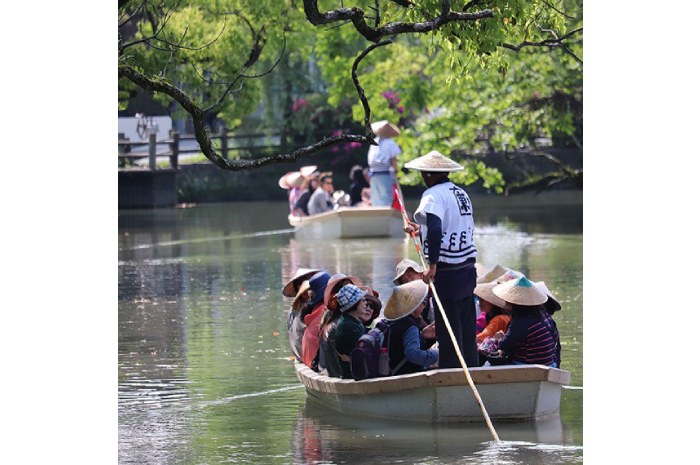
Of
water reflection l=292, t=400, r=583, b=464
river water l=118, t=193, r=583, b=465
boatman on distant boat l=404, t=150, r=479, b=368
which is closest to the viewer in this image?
water reflection l=292, t=400, r=583, b=464

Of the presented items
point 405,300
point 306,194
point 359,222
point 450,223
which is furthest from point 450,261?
point 306,194

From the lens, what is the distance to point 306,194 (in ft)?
103

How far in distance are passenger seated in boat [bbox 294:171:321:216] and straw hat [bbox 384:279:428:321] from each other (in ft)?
61.3

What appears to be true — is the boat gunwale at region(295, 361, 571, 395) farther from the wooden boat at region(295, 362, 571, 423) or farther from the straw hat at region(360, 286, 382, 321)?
the straw hat at region(360, 286, 382, 321)

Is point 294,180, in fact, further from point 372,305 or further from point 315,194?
point 372,305

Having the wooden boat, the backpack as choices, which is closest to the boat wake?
the backpack

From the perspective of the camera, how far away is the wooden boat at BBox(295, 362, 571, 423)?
1176 cm

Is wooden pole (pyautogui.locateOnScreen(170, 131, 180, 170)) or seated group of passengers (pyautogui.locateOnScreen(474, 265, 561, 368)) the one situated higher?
wooden pole (pyautogui.locateOnScreen(170, 131, 180, 170))

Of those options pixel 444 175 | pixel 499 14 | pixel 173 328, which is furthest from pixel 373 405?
pixel 173 328

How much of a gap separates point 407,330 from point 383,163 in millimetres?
15868

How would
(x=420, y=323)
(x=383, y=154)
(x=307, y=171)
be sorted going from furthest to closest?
(x=307, y=171)
(x=383, y=154)
(x=420, y=323)

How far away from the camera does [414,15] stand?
43.2 feet

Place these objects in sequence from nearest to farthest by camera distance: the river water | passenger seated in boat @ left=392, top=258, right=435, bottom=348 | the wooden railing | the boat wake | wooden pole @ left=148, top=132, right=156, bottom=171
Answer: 1. the river water
2. passenger seated in boat @ left=392, top=258, right=435, bottom=348
3. the boat wake
4. wooden pole @ left=148, top=132, right=156, bottom=171
5. the wooden railing

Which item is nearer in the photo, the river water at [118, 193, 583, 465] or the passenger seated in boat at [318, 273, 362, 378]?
the river water at [118, 193, 583, 465]
